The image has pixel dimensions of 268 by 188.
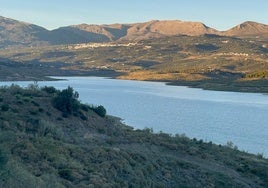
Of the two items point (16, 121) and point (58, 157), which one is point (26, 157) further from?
point (16, 121)

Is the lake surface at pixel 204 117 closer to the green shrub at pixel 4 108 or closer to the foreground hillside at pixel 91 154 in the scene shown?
the foreground hillside at pixel 91 154

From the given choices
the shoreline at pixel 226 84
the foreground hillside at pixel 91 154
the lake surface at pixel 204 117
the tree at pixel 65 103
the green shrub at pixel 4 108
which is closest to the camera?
the foreground hillside at pixel 91 154

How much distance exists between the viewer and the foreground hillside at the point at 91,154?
2191 cm

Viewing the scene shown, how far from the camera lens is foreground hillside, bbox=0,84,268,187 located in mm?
21906

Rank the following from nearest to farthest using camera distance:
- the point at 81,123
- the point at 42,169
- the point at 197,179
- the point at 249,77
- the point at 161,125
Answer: the point at 42,169
the point at 197,179
the point at 81,123
the point at 161,125
the point at 249,77

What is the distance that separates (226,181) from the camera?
28.9m

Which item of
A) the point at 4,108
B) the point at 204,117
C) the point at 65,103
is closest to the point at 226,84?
the point at 204,117

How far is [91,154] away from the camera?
27109mm

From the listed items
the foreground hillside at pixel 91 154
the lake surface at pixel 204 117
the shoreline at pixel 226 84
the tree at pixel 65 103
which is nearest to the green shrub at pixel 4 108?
the foreground hillside at pixel 91 154

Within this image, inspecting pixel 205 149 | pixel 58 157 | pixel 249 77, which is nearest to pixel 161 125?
pixel 205 149

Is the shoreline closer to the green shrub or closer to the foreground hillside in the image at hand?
the foreground hillside

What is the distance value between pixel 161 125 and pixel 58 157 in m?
38.4

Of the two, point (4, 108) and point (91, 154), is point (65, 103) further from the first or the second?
point (91, 154)

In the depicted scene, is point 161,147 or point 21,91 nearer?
point 161,147
